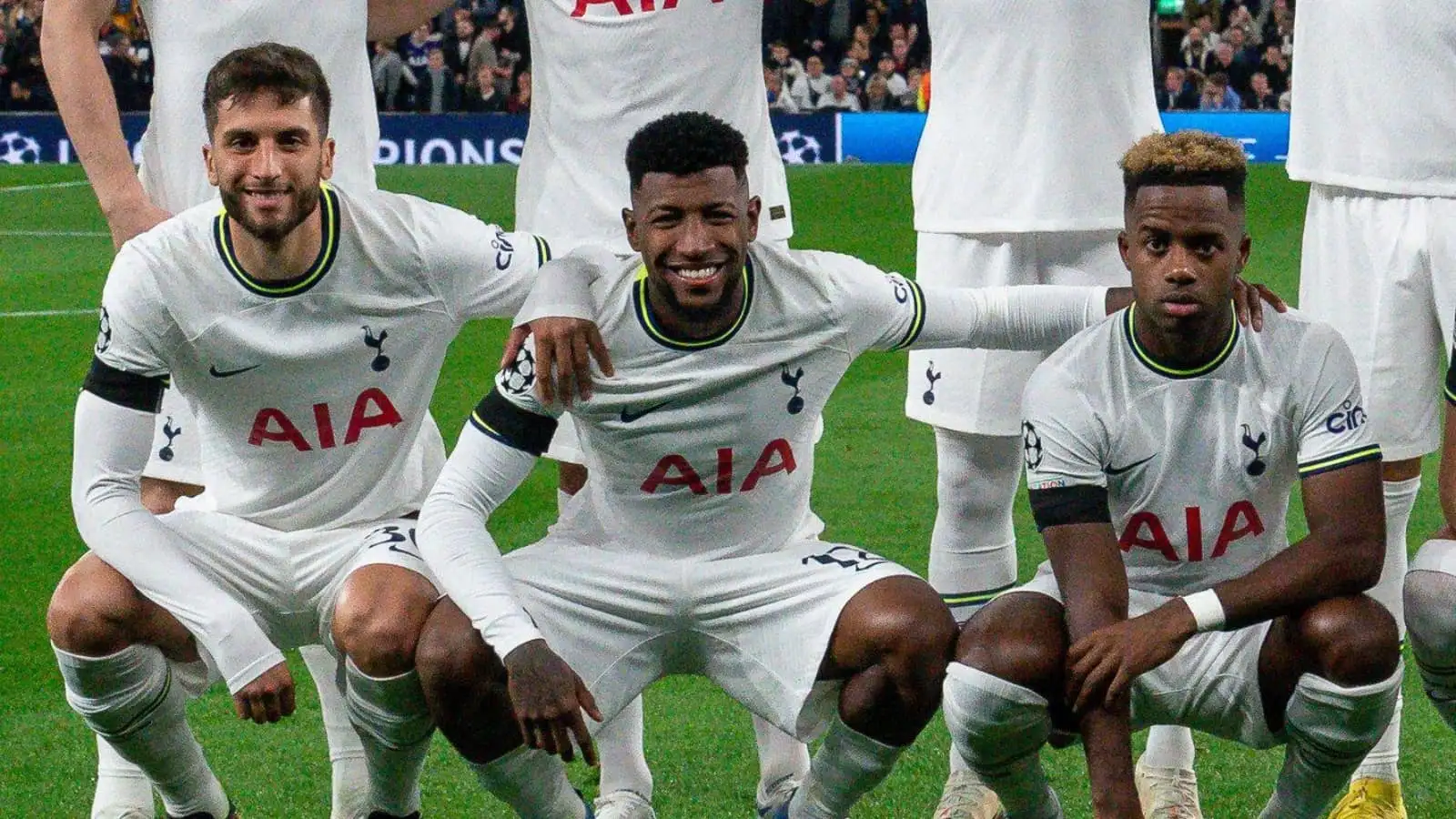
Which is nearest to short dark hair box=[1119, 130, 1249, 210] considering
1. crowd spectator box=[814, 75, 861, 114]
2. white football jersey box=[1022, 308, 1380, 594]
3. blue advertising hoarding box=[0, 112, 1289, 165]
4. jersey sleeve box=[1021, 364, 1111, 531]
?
white football jersey box=[1022, 308, 1380, 594]

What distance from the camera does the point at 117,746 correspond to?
3600mm

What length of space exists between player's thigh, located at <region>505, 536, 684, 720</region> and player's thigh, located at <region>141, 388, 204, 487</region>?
2.73 ft

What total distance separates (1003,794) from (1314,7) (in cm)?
173

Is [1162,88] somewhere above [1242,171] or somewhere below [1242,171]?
below

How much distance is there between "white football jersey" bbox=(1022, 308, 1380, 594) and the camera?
347 cm

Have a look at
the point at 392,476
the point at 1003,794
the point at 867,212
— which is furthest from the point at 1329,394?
the point at 867,212

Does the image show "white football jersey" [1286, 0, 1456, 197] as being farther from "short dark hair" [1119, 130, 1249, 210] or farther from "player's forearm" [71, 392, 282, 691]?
"player's forearm" [71, 392, 282, 691]

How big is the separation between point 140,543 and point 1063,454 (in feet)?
5.29

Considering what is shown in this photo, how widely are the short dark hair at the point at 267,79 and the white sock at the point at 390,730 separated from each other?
1.02 m

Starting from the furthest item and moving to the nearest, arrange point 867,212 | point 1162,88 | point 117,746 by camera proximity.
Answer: point 1162,88
point 867,212
point 117,746

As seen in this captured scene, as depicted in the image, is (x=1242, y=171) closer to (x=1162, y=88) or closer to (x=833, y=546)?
(x=833, y=546)

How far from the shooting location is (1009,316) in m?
3.74

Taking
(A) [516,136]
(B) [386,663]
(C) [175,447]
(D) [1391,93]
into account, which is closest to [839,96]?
(A) [516,136]

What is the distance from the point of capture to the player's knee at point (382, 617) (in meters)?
3.40
